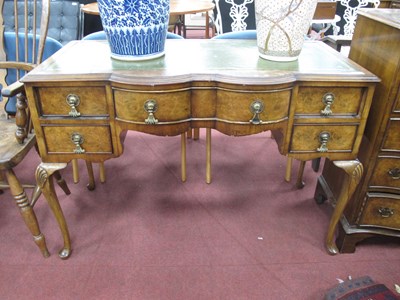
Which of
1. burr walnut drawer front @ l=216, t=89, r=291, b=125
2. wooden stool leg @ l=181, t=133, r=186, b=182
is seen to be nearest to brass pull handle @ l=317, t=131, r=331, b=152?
burr walnut drawer front @ l=216, t=89, r=291, b=125

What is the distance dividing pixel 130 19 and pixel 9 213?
4.19 feet

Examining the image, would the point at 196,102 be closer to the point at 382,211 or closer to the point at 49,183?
the point at 49,183

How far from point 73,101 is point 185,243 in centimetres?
85

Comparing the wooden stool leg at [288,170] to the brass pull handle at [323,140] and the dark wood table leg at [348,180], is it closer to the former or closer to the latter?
the dark wood table leg at [348,180]

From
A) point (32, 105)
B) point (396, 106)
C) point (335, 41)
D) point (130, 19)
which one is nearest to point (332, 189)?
point (396, 106)

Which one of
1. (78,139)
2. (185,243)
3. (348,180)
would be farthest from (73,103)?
(348,180)

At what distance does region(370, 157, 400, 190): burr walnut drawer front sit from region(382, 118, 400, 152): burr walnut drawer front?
5 centimetres

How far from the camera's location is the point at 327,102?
110 cm

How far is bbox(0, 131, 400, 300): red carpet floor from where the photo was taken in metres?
1.32

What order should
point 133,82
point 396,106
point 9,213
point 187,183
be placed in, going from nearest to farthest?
point 133,82
point 396,106
point 9,213
point 187,183

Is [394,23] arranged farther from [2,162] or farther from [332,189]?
[2,162]

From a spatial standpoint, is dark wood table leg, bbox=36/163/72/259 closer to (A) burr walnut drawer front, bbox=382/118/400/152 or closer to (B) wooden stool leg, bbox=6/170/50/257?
(B) wooden stool leg, bbox=6/170/50/257

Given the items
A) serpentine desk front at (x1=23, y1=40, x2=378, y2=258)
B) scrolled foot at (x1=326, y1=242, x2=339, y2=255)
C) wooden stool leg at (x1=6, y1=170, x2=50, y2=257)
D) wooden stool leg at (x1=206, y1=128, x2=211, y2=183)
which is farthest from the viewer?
wooden stool leg at (x1=206, y1=128, x2=211, y2=183)

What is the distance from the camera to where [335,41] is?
2088 millimetres
